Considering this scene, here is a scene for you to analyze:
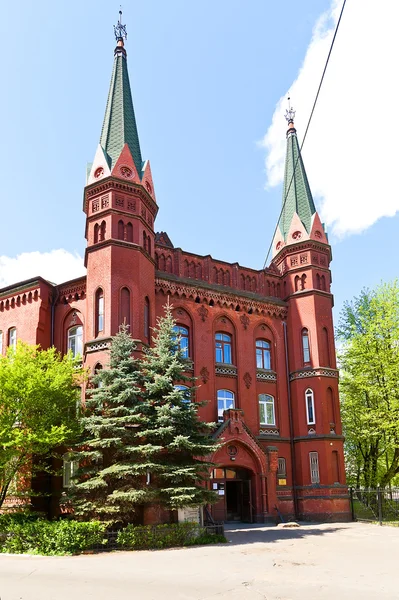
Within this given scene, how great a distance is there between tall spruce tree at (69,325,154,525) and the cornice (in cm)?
702

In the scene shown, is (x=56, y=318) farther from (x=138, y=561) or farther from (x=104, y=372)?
(x=138, y=561)

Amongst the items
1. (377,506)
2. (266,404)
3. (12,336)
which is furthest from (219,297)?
(377,506)

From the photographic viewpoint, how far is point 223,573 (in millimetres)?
14797

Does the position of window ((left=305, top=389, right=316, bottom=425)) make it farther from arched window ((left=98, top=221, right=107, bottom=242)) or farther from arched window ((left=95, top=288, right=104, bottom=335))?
arched window ((left=98, top=221, right=107, bottom=242))

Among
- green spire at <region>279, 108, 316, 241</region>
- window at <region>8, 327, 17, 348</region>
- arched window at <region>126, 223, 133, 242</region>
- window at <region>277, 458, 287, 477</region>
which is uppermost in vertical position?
green spire at <region>279, 108, 316, 241</region>

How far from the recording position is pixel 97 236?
2734cm

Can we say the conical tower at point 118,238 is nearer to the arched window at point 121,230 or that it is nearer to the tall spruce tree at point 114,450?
the arched window at point 121,230

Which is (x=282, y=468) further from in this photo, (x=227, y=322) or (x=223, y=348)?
(x=227, y=322)

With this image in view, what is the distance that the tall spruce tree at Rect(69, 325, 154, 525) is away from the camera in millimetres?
20375

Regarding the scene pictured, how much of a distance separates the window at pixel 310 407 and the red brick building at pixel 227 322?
6 cm

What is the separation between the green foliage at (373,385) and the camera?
111 feet

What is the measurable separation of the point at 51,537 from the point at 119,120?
20.7 metres

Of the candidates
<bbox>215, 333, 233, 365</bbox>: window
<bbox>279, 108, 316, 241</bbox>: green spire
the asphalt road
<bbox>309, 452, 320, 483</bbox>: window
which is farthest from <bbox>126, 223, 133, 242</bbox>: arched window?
<bbox>309, 452, 320, 483</bbox>: window

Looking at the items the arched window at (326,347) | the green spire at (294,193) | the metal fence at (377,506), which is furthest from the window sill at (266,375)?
the green spire at (294,193)
